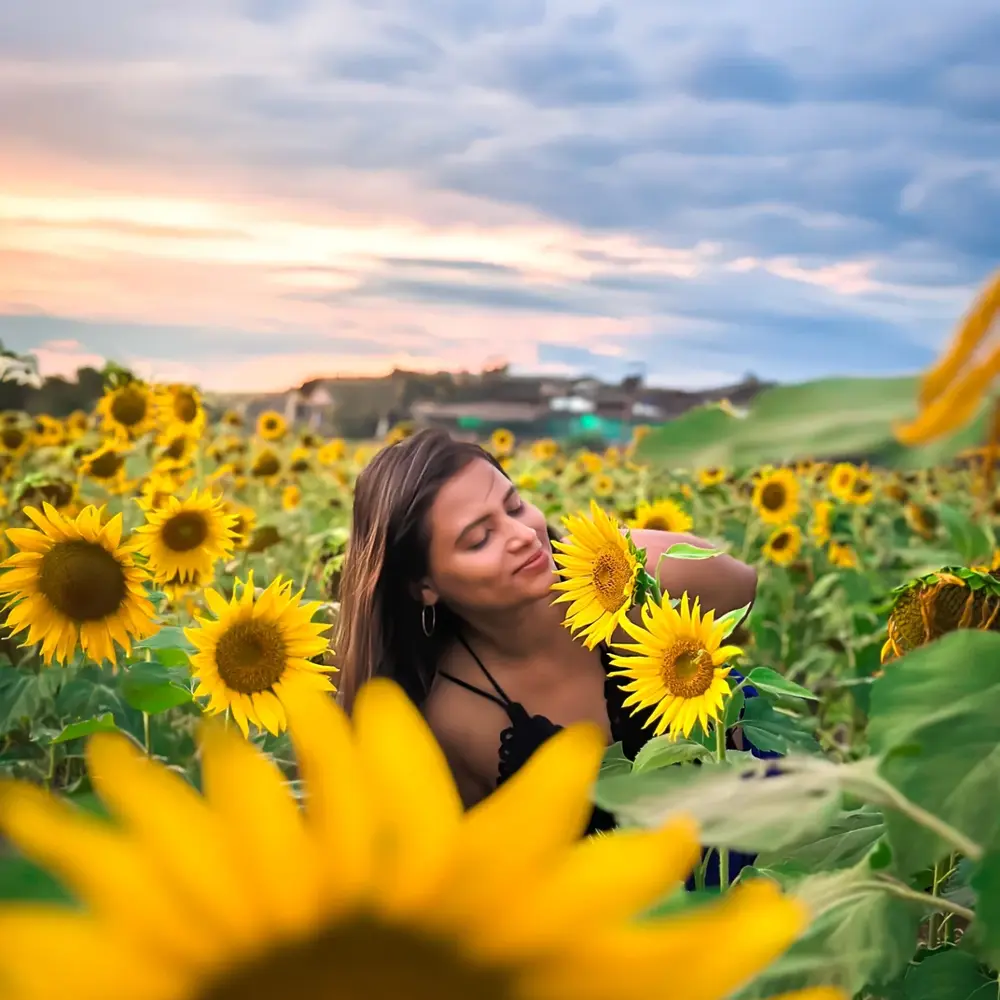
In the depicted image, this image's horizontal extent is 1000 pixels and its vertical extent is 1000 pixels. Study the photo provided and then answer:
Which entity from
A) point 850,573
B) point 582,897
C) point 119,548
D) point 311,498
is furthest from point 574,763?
point 311,498

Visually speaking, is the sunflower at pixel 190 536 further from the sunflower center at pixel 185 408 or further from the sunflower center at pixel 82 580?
the sunflower center at pixel 185 408

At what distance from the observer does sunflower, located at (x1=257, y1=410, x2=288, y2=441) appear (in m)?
4.49

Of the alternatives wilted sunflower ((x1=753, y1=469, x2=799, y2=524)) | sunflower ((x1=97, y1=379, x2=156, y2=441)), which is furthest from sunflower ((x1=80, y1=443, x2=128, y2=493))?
wilted sunflower ((x1=753, y1=469, x2=799, y2=524))

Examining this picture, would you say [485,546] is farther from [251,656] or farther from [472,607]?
[251,656]

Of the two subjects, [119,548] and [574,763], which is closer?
[574,763]

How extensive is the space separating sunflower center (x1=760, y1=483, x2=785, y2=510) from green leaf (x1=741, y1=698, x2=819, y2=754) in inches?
85.6

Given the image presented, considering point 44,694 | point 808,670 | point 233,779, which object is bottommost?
point 808,670

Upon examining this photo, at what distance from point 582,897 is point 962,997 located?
470 mm

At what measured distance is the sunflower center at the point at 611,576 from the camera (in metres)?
1.00

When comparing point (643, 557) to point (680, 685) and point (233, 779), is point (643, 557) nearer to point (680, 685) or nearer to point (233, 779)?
point (680, 685)

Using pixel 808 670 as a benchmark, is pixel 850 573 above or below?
above

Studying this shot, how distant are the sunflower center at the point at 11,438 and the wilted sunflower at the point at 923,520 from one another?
273 cm

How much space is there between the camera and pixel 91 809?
36cm

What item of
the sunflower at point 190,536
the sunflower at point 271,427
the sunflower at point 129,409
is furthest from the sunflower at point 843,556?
the sunflower at point 271,427
